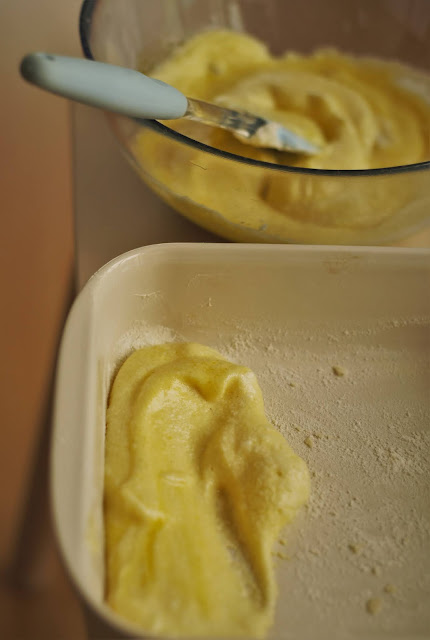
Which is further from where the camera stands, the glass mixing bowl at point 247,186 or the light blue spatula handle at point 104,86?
the glass mixing bowl at point 247,186

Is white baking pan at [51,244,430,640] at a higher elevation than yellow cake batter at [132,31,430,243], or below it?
below

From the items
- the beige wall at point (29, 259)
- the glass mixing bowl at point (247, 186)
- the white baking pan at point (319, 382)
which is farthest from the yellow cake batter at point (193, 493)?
the beige wall at point (29, 259)

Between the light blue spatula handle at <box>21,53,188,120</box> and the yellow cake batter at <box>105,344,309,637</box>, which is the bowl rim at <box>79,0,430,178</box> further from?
the yellow cake batter at <box>105,344,309,637</box>

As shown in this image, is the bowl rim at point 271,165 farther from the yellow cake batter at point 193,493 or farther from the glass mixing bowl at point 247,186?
the yellow cake batter at point 193,493

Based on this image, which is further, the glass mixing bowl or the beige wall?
the beige wall

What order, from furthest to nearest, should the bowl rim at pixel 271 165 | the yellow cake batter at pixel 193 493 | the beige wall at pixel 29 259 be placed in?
the beige wall at pixel 29 259 < the bowl rim at pixel 271 165 < the yellow cake batter at pixel 193 493

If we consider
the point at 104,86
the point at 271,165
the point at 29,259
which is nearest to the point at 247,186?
the point at 271,165

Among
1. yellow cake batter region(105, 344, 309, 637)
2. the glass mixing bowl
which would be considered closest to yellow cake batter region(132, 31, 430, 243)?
the glass mixing bowl

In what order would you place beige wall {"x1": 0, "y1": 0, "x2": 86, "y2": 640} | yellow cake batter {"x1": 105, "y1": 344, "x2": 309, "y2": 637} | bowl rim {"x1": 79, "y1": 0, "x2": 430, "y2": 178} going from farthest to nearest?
beige wall {"x1": 0, "y1": 0, "x2": 86, "y2": 640} < bowl rim {"x1": 79, "y1": 0, "x2": 430, "y2": 178} < yellow cake batter {"x1": 105, "y1": 344, "x2": 309, "y2": 637}
